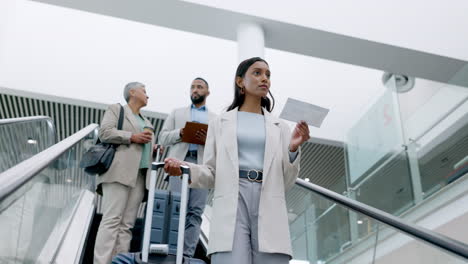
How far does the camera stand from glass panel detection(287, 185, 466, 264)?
225 centimetres

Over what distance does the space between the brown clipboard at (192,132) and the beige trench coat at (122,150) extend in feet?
1.71

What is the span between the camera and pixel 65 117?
10695 mm

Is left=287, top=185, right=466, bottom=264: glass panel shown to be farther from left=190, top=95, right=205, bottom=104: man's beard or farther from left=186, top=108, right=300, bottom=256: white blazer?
left=190, top=95, right=205, bottom=104: man's beard

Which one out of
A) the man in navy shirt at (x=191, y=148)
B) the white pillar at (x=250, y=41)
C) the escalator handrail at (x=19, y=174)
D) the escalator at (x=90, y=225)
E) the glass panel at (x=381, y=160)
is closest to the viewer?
the escalator handrail at (x=19, y=174)

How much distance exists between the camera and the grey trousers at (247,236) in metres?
2.07

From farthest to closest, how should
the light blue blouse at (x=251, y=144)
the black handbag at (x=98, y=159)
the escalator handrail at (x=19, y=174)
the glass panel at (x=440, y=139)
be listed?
the glass panel at (x=440, y=139), the black handbag at (x=98, y=159), the light blue blouse at (x=251, y=144), the escalator handrail at (x=19, y=174)

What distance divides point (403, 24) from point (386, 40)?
1.54 feet

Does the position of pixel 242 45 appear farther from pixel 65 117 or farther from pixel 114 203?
pixel 65 117

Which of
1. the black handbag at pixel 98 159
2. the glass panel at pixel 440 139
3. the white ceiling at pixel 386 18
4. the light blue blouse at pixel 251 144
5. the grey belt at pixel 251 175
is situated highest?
the white ceiling at pixel 386 18

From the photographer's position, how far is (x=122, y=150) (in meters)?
4.16

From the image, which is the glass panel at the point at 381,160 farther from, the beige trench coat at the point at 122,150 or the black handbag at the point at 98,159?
the black handbag at the point at 98,159

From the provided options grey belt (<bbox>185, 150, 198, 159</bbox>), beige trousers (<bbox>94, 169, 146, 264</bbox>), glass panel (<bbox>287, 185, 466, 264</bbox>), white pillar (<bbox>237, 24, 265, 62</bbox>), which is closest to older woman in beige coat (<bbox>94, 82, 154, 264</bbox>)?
beige trousers (<bbox>94, 169, 146, 264</bbox>)

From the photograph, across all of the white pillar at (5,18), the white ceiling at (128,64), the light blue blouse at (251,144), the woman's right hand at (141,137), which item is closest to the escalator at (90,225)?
the woman's right hand at (141,137)

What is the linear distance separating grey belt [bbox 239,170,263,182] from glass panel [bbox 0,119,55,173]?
2.16 meters
